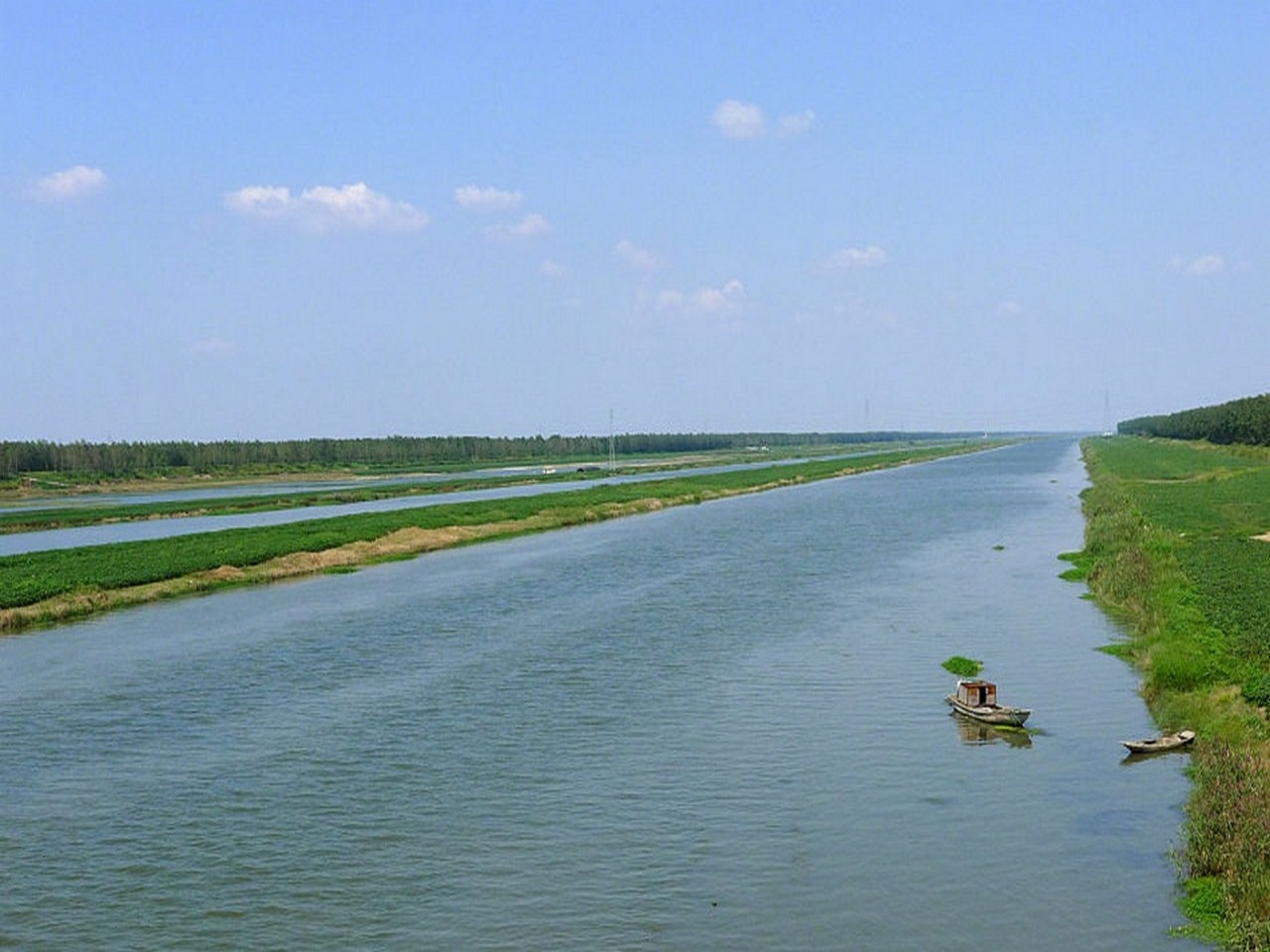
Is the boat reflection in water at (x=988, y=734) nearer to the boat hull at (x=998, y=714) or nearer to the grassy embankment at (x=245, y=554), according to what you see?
the boat hull at (x=998, y=714)

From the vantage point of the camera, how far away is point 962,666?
26.2m

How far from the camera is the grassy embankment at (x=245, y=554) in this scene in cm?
3844

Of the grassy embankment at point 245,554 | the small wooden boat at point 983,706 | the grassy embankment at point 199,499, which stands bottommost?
the small wooden boat at point 983,706

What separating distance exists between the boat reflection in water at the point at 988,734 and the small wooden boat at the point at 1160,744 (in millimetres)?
1766

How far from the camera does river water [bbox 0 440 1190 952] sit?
44.8ft

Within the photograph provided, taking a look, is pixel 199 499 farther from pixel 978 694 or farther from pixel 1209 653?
pixel 1209 653

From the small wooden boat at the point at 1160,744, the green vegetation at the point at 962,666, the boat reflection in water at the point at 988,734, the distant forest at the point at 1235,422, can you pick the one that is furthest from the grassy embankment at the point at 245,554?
the distant forest at the point at 1235,422

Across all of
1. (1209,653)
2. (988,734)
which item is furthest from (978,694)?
(1209,653)

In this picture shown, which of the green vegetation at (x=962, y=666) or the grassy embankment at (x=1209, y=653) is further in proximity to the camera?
the green vegetation at (x=962, y=666)

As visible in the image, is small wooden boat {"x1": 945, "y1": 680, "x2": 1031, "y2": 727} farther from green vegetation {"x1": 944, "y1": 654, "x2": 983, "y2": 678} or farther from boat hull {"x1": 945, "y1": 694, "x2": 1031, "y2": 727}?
green vegetation {"x1": 944, "y1": 654, "x2": 983, "y2": 678}

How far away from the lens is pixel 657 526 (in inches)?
2702

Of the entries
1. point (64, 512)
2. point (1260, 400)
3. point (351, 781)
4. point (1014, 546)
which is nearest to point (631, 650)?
point (351, 781)

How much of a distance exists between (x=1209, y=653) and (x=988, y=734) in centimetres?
525

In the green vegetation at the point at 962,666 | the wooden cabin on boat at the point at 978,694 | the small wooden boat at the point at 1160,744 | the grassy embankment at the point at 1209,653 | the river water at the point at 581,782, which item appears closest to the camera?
the grassy embankment at the point at 1209,653
